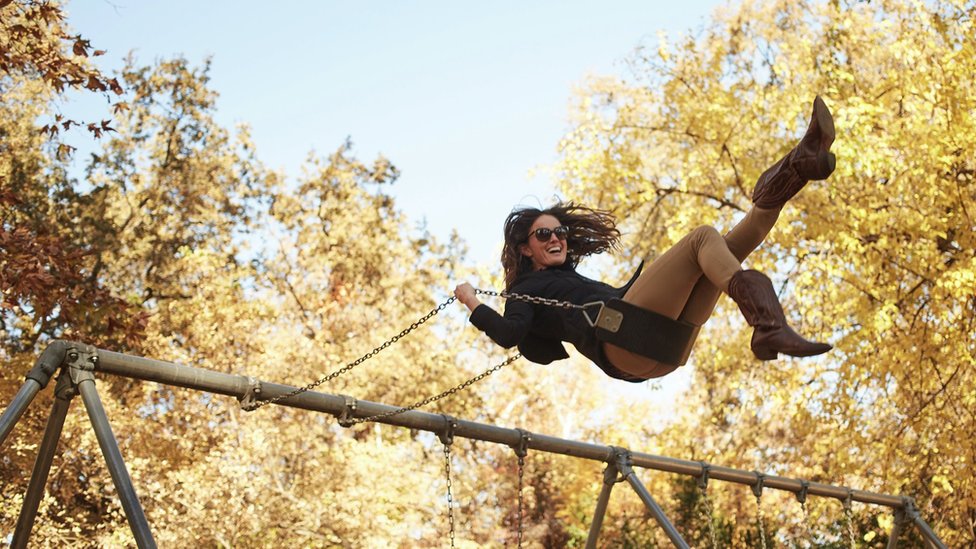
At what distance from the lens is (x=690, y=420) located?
46.6ft

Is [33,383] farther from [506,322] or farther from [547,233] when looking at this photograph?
[547,233]

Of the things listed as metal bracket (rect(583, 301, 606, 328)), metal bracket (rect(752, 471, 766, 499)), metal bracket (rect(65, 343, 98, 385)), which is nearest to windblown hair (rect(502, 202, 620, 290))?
metal bracket (rect(583, 301, 606, 328))

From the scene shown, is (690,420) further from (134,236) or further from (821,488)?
(134,236)

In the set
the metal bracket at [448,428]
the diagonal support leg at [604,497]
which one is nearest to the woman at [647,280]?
the metal bracket at [448,428]

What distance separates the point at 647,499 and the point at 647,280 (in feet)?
6.89

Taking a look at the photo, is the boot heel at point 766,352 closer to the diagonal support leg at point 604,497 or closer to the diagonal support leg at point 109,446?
the diagonal support leg at point 109,446

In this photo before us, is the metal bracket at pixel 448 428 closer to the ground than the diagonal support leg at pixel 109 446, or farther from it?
farther from it

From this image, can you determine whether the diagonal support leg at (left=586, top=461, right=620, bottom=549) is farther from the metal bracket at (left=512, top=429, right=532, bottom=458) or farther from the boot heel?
the boot heel

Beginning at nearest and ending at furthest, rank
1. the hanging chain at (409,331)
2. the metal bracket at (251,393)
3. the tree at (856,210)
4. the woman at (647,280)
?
the woman at (647,280) → the hanging chain at (409,331) → the metal bracket at (251,393) → the tree at (856,210)

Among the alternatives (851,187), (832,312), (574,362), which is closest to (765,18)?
(851,187)

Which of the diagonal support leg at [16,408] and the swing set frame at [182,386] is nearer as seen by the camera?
the diagonal support leg at [16,408]

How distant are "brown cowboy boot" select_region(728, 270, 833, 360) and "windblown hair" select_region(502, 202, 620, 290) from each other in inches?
54.5

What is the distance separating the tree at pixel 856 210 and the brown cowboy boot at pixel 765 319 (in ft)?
15.0

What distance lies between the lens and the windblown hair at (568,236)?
4.69 m
